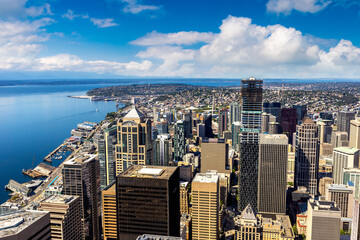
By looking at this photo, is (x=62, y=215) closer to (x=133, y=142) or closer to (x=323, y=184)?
(x=133, y=142)

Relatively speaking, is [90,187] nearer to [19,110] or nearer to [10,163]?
[10,163]

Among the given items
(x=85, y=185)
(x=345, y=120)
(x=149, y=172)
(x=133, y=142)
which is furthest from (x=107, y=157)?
(x=345, y=120)

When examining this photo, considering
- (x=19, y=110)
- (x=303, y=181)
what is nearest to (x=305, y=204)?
(x=303, y=181)

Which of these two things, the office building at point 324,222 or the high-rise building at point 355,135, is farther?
the high-rise building at point 355,135

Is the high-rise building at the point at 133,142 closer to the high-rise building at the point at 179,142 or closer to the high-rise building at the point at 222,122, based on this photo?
the high-rise building at the point at 179,142

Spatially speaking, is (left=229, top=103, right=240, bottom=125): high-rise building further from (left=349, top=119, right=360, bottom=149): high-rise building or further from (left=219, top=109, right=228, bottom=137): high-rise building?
(left=349, top=119, right=360, bottom=149): high-rise building

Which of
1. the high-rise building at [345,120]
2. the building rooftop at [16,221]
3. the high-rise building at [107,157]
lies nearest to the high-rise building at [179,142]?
the high-rise building at [107,157]
